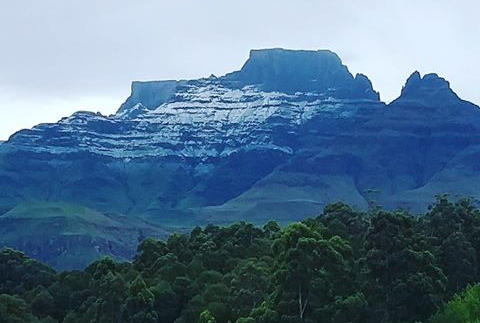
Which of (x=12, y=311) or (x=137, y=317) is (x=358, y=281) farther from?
(x=12, y=311)

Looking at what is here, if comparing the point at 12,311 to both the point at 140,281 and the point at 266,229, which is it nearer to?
the point at 140,281

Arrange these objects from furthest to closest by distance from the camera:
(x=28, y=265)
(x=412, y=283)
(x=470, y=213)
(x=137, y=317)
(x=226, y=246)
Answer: (x=28, y=265) < (x=226, y=246) < (x=470, y=213) < (x=137, y=317) < (x=412, y=283)

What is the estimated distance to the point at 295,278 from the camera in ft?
197

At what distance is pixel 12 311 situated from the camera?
268 ft

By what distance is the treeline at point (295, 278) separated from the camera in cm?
6059

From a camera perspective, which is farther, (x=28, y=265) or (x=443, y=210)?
(x=28, y=265)

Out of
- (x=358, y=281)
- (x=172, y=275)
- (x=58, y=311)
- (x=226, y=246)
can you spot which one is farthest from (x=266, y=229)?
(x=358, y=281)

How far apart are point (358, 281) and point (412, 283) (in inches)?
172

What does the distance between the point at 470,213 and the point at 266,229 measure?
25.3 metres

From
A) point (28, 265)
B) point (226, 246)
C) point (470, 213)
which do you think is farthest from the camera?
point (28, 265)

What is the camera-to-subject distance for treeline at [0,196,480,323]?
60.6 metres

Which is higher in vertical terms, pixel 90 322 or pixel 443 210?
pixel 443 210

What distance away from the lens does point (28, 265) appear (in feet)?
343

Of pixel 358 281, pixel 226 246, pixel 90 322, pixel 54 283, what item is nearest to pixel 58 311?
pixel 54 283
